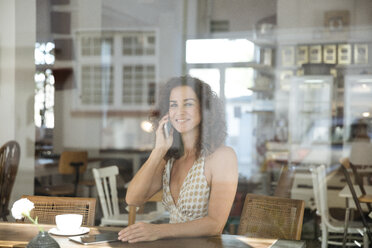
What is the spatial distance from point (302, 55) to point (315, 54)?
276 mm

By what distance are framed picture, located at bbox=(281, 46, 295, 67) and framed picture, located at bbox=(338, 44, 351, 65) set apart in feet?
2.43

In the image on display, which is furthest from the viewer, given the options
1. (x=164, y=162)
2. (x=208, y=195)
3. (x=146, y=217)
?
(x=146, y=217)

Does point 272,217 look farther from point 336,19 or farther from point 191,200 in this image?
point 336,19

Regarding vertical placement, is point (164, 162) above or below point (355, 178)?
above

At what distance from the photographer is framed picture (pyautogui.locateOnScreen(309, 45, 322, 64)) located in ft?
18.1

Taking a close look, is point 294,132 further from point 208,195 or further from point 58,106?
point 208,195

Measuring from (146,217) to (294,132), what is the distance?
8.87ft

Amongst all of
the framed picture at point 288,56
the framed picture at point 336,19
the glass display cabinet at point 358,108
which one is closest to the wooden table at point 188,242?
the glass display cabinet at point 358,108

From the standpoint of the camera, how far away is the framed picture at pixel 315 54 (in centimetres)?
553

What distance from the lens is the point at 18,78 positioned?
4.07 meters

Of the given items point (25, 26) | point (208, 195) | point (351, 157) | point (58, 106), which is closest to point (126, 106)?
point (58, 106)

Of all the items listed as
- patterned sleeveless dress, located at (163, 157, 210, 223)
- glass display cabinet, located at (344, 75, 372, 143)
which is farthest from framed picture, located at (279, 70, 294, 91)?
patterned sleeveless dress, located at (163, 157, 210, 223)

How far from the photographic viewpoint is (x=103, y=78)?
471cm

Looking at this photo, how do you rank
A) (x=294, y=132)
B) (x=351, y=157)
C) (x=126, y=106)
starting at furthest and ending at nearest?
(x=294, y=132) → (x=126, y=106) → (x=351, y=157)
